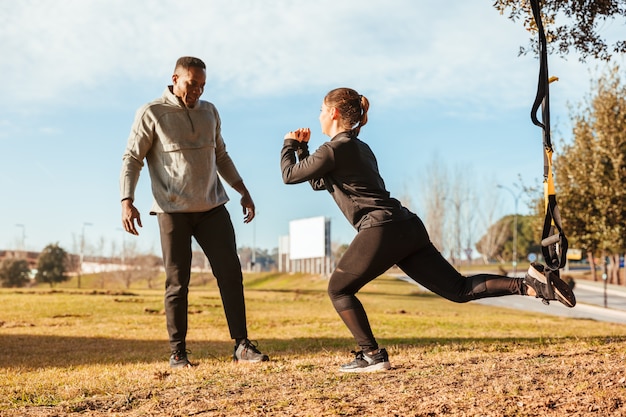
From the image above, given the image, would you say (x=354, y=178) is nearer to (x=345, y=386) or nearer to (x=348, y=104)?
(x=348, y=104)

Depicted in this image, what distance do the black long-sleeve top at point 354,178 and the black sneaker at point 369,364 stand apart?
0.88m

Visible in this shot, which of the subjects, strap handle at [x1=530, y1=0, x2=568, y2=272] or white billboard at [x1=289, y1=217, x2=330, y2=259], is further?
white billboard at [x1=289, y1=217, x2=330, y2=259]

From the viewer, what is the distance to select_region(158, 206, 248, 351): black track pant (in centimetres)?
580

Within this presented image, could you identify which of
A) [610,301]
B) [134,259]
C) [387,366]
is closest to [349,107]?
[387,366]

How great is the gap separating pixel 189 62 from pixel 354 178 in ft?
6.22

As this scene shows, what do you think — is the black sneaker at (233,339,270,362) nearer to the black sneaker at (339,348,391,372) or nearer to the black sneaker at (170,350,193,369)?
the black sneaker at (170,350,193,369)

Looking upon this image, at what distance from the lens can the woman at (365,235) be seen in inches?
180

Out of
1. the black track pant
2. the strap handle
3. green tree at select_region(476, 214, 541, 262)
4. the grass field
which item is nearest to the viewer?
the grass field

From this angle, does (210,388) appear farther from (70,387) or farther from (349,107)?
(349,107)

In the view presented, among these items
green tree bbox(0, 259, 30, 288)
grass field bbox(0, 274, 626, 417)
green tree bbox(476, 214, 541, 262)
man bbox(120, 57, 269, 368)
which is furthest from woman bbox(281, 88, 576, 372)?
green tree bbox(476, 214, 541, 262)

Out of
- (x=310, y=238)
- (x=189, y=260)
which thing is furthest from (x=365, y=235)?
(x=310, y=238)

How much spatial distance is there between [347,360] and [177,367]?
54.3 inches

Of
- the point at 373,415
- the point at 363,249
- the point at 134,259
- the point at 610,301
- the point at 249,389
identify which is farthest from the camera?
the point at 134,259

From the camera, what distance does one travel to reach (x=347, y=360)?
5.59 metres
